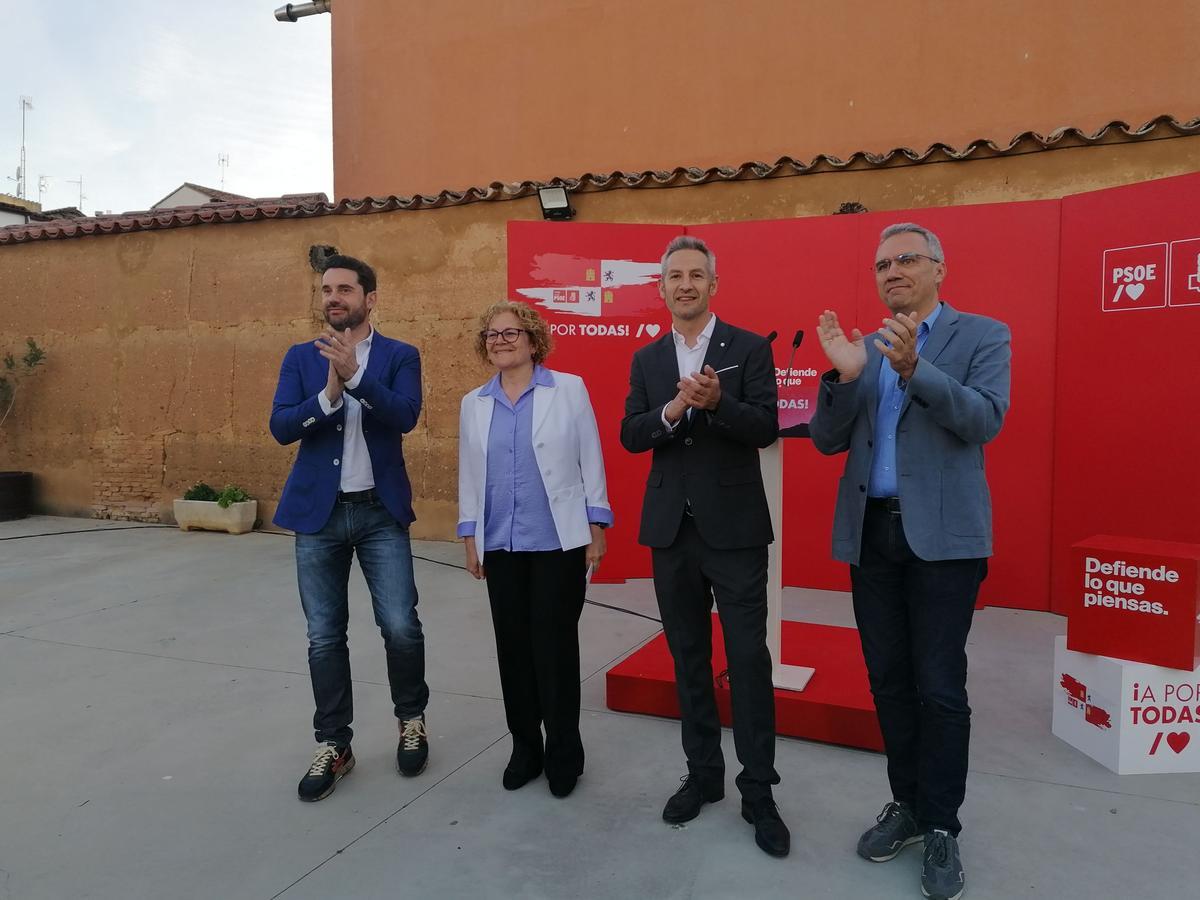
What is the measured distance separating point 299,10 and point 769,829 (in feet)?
38.5

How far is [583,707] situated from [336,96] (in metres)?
8.81

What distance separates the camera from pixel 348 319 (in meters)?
2.85

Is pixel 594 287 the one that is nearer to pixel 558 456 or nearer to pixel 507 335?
pixel 507 335

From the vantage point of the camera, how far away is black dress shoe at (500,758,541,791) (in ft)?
9.43

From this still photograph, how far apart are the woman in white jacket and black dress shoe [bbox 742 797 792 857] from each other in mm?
665

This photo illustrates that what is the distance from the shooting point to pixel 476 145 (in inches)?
357

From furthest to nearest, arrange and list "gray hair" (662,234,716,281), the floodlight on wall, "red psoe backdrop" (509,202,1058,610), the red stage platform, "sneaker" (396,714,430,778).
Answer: the floodlight on wall < "red psoe backdrop" (509,202,1058,610) < the red stage platform < "sneaker" (396,714,430,778) < "gray hair" (662,234,716,281)

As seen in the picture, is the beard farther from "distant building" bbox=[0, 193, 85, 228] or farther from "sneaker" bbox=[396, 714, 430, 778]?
"distant building" bbox=[0, 193, 85, 228]

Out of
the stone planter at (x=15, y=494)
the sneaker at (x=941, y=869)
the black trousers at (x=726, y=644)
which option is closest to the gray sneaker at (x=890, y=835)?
the sneaker at (x=941, y=869)

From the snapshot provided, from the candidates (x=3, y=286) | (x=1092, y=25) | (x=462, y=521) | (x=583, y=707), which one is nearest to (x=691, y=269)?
(x=462, y=521)

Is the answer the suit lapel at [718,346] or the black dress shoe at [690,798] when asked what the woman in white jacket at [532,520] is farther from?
the suit lapel at [718,346]

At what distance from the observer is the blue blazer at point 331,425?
2.77 metres

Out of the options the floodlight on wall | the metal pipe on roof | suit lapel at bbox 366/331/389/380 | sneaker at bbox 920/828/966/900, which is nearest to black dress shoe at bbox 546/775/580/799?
sneaker at bbox 920/828/966/900

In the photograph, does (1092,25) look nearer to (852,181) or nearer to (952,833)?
(852,181)
